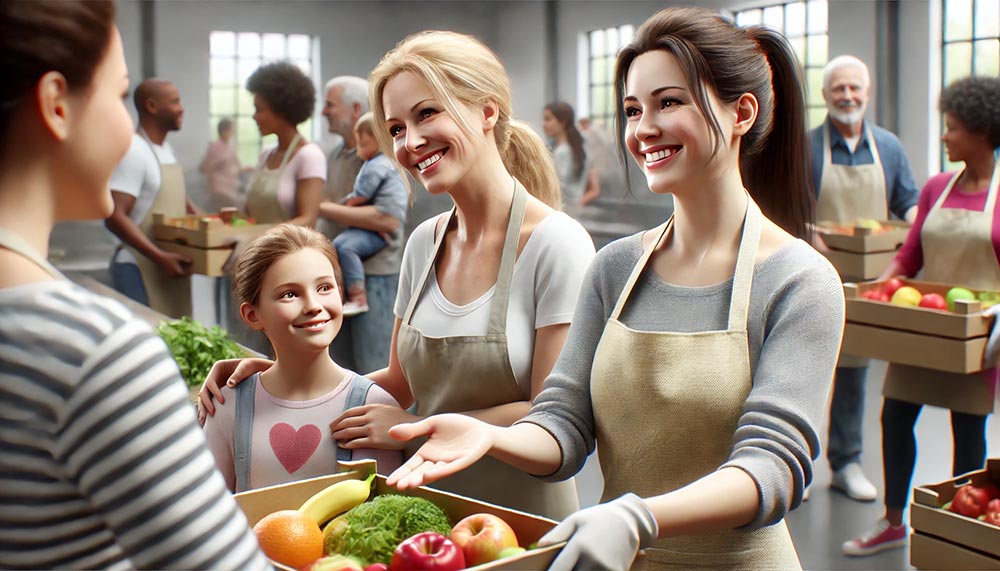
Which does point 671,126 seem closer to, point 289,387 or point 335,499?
point 335,499

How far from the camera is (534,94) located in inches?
226

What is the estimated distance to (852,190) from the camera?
193 inches

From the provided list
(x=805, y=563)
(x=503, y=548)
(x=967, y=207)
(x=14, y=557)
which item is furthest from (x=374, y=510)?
(x=967, y=207)

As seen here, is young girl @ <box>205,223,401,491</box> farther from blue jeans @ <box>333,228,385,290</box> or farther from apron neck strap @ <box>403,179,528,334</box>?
blue jeans @ <box>333,228,385,290</box>

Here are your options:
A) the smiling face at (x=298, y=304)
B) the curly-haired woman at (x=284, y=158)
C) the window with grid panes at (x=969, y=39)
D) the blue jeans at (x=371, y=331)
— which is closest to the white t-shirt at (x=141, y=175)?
the curly-haired woman at (x=284, y=158)

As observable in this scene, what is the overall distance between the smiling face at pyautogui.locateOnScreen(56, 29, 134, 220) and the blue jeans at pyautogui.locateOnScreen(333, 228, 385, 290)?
3.37m

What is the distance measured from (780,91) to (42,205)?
1.17 m

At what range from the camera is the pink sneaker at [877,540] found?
3.83 meters

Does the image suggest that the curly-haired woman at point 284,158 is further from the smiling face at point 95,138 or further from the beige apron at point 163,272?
the smiling face at point 95,138

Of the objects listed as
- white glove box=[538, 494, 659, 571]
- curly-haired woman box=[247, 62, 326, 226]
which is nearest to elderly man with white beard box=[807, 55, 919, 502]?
curly-haired woman box=[247, 62, 326, 226]

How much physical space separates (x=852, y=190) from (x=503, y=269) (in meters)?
3.48

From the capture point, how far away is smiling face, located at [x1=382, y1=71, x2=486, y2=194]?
1.84m

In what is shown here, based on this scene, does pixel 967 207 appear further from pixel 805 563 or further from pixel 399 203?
pixel 399 203

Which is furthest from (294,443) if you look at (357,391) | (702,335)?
(702,335)
